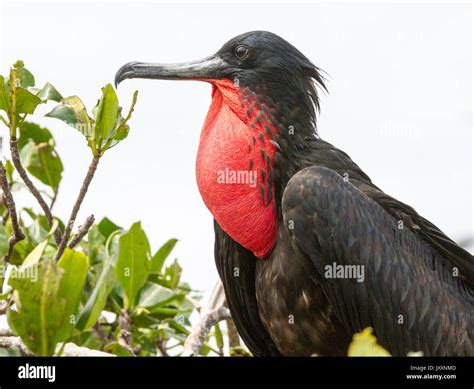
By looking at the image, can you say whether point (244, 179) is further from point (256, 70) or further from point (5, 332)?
point (5, 332)

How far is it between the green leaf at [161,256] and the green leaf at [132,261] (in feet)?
0.92

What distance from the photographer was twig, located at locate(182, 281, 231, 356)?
397 cm

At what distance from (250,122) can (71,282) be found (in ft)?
5.37

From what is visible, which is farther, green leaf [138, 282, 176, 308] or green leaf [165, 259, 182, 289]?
green leaf [165, 259, 182, 289]

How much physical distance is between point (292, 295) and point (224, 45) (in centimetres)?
129

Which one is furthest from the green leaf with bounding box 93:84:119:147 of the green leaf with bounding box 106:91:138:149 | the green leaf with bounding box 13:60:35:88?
the green leaf with bounding box 13:60:35:88

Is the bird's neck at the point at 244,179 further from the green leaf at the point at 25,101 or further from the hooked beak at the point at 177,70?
the green leaf at the point at 25,101

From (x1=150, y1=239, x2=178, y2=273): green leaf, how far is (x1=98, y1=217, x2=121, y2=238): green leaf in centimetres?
29

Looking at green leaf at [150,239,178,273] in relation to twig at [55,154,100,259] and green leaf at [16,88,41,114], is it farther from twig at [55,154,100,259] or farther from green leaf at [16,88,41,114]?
green leaf at [16,88,41,114]

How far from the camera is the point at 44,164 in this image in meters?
4.58

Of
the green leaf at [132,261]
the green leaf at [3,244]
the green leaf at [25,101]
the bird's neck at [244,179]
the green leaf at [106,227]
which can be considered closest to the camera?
the green leaf at [25,101]

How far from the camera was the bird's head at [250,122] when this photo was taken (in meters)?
4.28
